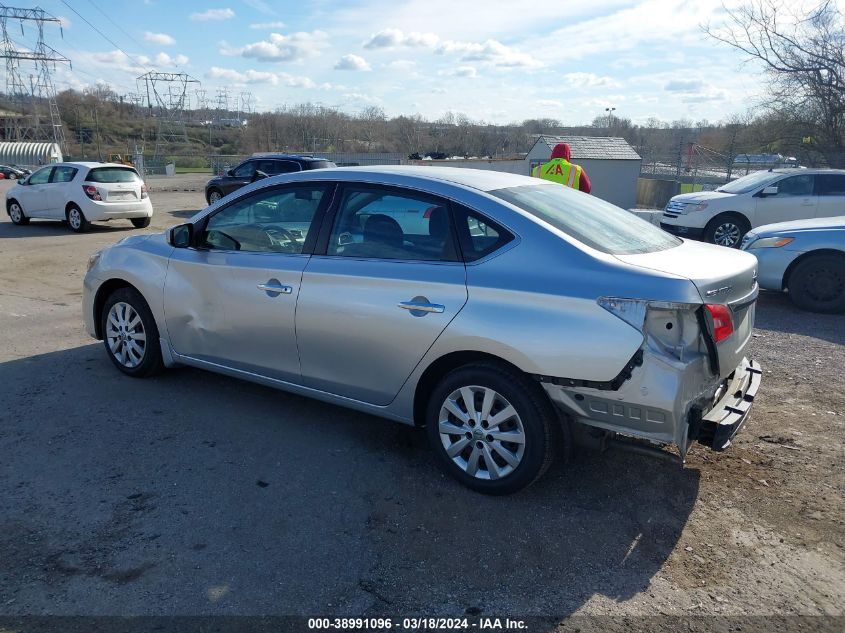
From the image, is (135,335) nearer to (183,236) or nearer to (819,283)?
(183,236)

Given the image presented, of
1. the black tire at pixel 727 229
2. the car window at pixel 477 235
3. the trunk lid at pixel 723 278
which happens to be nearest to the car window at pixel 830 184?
the black tire at pixel 727 229

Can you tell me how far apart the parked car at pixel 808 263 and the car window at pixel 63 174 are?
14161mm

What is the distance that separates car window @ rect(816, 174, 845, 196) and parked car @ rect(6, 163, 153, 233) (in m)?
14.2

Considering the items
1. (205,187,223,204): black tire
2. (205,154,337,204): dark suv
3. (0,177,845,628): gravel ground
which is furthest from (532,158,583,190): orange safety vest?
(205,187,223,204): black tire

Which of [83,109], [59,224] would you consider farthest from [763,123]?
[83,109]

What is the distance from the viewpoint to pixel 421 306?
11.8 feet

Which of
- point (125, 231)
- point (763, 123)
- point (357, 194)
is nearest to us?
point (357, 194)

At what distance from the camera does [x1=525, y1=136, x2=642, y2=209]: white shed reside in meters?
27.5

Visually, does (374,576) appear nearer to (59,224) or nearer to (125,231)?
(125,231)

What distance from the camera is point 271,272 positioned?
14.0ft

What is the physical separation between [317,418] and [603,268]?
92.9 inches

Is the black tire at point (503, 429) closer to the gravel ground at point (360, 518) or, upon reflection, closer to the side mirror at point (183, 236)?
the gravel ground at point (360, 518)

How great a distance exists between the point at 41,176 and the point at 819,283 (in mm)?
15982

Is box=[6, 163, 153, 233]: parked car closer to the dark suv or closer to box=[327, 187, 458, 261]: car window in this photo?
the dark suv
